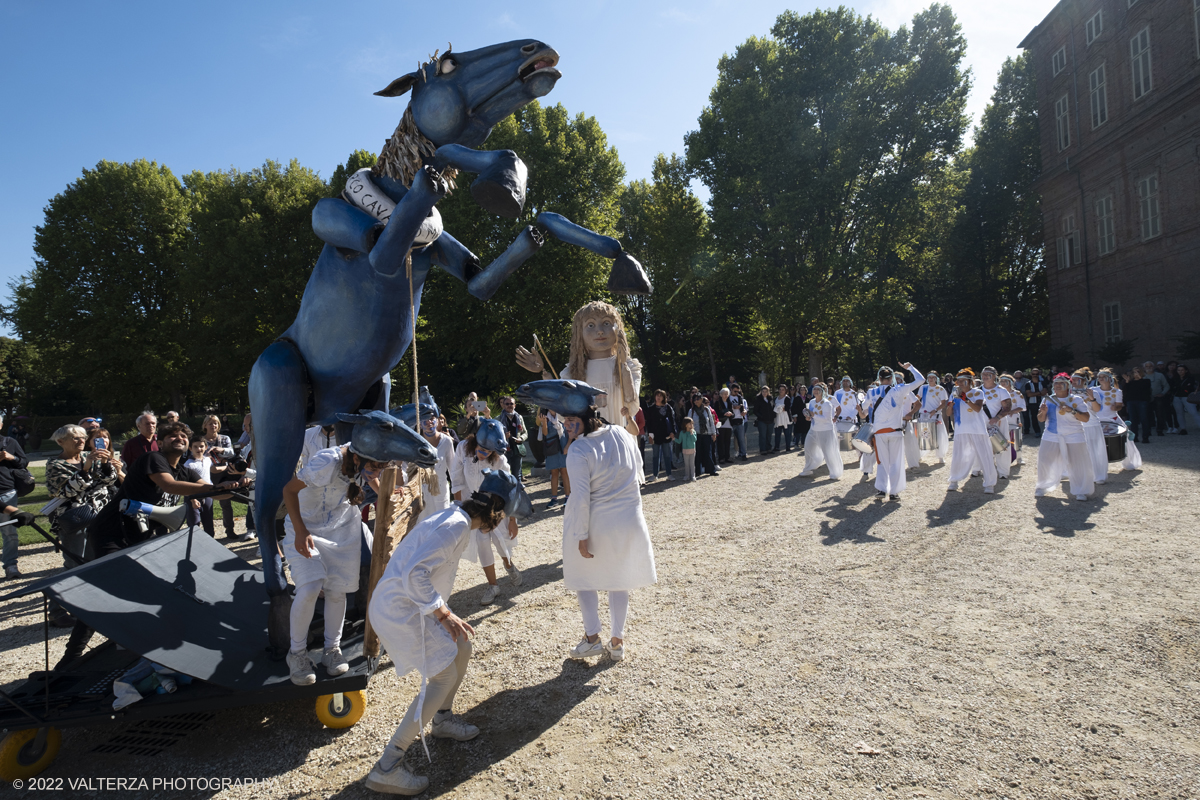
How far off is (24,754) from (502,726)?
235 cm

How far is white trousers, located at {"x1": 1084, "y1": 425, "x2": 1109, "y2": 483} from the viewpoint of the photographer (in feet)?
30.0

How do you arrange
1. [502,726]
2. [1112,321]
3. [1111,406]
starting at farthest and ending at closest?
[1112,321] → [1111,406] → [502,726]

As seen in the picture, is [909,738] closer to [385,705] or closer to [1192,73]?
[385,705]

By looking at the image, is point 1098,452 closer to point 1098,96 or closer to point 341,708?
point 341,708

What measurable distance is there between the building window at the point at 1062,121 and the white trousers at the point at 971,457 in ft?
72.8

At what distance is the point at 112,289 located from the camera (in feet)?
83.4

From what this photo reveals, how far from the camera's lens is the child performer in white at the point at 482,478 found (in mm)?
4551

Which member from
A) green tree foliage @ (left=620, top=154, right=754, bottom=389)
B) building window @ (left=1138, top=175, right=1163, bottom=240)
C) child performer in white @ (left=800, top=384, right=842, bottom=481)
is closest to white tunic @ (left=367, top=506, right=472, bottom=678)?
child performer in white @ (left=800, top=384, right=842, bottom=481)

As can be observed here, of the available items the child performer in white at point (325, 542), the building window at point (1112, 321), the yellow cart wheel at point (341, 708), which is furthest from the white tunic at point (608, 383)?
the building window at point (1112, 321)

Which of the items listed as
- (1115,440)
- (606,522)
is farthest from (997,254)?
(606,522)

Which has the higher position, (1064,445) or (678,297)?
(678,297)

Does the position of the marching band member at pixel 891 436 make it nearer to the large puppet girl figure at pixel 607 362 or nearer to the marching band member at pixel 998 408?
the marching band member at pixel 998 408

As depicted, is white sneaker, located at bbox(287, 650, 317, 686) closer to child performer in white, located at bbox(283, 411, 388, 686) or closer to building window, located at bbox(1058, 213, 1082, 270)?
child performer in white, located at bbox(283, 411, 388, 686)

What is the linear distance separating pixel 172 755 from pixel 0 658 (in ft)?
9.36
